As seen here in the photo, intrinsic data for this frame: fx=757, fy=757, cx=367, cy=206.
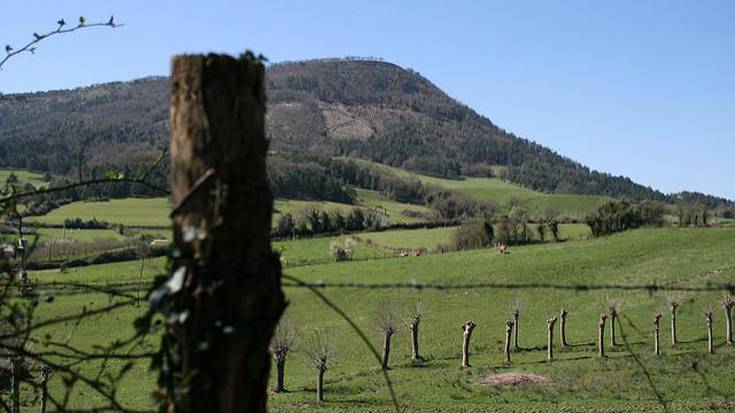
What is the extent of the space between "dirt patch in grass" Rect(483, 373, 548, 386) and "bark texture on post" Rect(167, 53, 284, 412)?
2723 cm

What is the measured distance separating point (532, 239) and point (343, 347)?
34.6m

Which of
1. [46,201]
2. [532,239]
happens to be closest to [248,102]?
[46,201]

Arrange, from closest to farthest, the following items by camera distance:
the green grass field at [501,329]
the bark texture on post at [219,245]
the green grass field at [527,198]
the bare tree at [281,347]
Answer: the bark texture on post at [219,245] → the green grass field at [501,329] → the bare tree at [281,347] → the green grass field at [527,198]

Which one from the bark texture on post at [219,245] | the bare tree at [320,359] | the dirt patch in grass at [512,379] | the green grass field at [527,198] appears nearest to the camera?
the bark texture on post at [219,245]

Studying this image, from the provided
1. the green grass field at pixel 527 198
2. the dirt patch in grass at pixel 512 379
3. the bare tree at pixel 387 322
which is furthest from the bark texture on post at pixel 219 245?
the green grass field at pixel 527 198

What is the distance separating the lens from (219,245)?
2.07 m

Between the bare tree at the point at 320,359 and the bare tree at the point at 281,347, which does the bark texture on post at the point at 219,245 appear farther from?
the bare tree at the point at 281,347

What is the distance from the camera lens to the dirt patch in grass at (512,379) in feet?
93.3

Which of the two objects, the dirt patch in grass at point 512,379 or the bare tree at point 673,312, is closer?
the dirt patch in grass at point 512,379

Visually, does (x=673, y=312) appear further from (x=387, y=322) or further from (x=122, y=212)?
(x=122, y=212)

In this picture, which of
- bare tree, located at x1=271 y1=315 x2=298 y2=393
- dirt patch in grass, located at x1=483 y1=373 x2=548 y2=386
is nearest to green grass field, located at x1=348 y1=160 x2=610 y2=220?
bare tree, located at x1=271 y1=315 x2=298 y2=393

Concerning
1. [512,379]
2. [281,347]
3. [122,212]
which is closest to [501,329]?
[512,379]

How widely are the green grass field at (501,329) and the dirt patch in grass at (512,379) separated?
16.7 inches

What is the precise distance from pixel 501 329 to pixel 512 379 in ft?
43.8
